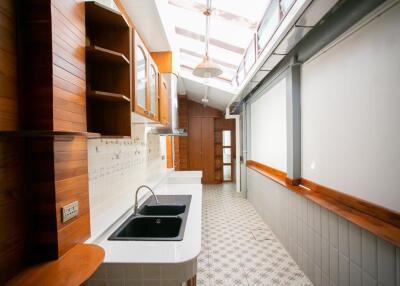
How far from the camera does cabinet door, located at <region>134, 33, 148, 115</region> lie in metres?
1.54

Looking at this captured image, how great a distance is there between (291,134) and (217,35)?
71.9 inches

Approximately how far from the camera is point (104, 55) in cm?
131

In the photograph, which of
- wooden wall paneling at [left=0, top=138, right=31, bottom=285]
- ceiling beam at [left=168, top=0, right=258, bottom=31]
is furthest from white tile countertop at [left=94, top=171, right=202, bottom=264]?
ceiling beam at [left=168, top=0, right=258, bottom=31]

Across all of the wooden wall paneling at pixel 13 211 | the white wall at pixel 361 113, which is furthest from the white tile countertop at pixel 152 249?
the white wall at pixel 361 113

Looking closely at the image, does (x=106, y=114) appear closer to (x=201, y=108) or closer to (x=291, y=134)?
(x=291, y=134)

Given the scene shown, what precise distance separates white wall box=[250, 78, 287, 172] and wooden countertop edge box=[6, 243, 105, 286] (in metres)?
2.78

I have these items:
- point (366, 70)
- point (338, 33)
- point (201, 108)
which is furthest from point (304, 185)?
point (201, 108)

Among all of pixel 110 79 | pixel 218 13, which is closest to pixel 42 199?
pixel 110 79

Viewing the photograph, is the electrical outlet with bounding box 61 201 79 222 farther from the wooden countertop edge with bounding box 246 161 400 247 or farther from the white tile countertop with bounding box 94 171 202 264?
the wooden countertop edge with bounding box 246 161 400 247

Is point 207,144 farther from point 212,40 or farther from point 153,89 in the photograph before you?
point 153,89

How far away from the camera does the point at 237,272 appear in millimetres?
2379

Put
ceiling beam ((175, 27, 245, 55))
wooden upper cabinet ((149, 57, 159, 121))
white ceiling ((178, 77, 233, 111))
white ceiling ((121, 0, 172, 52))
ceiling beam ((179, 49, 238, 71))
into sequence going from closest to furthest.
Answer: wooden upper cabinet ((149, 57, 159, 121)) < white ceiling ((121, 0, 172, 52)) < ceiling beam ((175, 27, 245, 55)) < ceiling beam ((179, 49, 238, 71)) < white ceiling ((178, 77, 233, 111))

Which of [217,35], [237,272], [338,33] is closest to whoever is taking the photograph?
[338,33]

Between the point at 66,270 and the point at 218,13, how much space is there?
9.42ft
